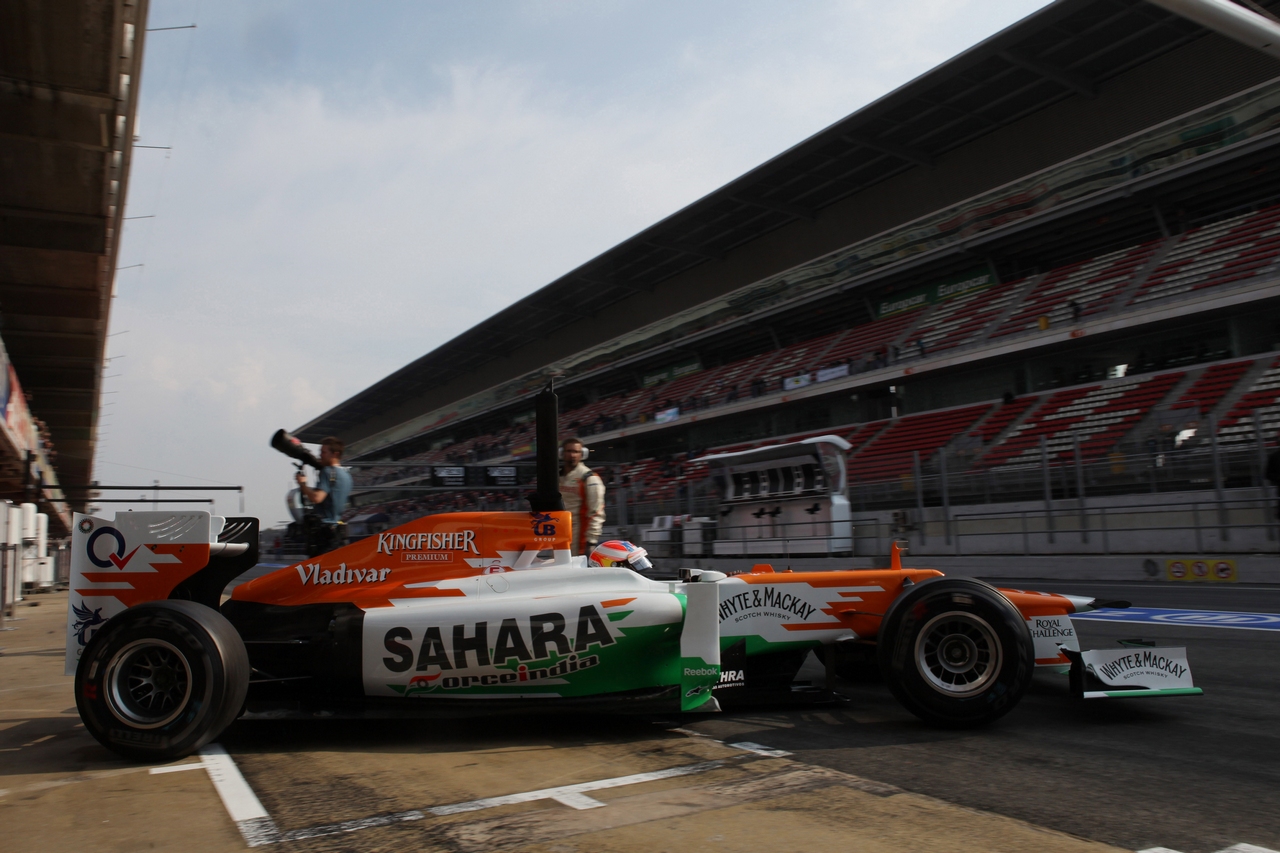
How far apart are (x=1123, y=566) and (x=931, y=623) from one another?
1050 cm

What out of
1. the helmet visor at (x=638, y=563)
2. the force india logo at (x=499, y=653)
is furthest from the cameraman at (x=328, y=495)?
the helmet visor at (x=638, y=563)

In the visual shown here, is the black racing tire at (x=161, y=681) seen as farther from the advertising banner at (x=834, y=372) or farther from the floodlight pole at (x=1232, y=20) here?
the advertising banner at (x=834, y=372)

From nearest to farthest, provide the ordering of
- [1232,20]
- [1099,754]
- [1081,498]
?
[1099,754] → [1232,20] → [1081,498]

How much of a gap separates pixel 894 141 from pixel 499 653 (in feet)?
88.9

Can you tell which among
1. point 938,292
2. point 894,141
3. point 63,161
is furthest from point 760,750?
point 894,141

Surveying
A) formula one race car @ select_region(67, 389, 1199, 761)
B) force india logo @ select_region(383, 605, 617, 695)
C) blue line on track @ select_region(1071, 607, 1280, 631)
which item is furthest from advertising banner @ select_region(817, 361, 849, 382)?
force india logo @ select_region(383, 605, 617, 695)

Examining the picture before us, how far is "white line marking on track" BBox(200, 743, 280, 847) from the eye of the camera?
2.95 meters

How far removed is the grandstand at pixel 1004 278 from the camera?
19.1m

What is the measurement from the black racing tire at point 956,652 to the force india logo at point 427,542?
7.50 feet

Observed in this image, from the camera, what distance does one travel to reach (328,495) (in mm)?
5789

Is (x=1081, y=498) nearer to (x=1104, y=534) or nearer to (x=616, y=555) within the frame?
(x=1104, y=534)

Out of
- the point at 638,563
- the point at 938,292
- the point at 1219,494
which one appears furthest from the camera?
the point at 938,292

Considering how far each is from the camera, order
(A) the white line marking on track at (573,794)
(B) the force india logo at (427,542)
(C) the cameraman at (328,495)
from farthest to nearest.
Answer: (C) the cameraman at (328,495), (B) the force india logo at (427,542), (A) the white line marking on track at (573,794)

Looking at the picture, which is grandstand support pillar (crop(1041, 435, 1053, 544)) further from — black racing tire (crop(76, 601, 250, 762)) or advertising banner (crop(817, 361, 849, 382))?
advertising banner (crop(817, 361, 849, 382))
